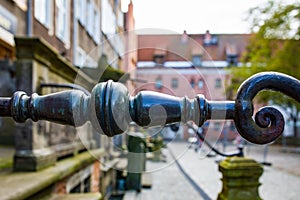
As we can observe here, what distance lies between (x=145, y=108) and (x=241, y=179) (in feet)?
6.35

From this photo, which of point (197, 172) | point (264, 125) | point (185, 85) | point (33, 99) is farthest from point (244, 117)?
point (197, 172)

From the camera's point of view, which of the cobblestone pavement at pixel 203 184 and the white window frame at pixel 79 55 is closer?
the cobblestone pavement at pixel 203 184

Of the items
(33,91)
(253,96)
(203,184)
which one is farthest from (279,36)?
(253,96)

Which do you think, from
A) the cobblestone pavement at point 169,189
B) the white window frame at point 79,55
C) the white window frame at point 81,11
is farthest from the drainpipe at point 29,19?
the cobblestone pavement at point 169,189

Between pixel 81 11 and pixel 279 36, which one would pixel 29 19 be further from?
pixel 279 36

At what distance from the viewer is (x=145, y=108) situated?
0.53 meters

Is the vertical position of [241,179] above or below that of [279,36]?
below

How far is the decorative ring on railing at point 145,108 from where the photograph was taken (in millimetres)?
532

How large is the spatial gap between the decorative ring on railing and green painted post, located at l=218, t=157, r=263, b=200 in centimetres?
175

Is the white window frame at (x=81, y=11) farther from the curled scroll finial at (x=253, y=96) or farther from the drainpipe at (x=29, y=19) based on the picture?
the curled scroll finial at (x=253, y=96)

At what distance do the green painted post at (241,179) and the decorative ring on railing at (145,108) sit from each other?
175 centimetres

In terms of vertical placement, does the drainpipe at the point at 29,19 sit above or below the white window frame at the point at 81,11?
below

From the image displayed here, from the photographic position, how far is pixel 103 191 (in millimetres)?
5863

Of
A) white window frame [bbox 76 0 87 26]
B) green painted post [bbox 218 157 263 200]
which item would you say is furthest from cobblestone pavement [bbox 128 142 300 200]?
white window frame [bbox 76 0 87 26]
